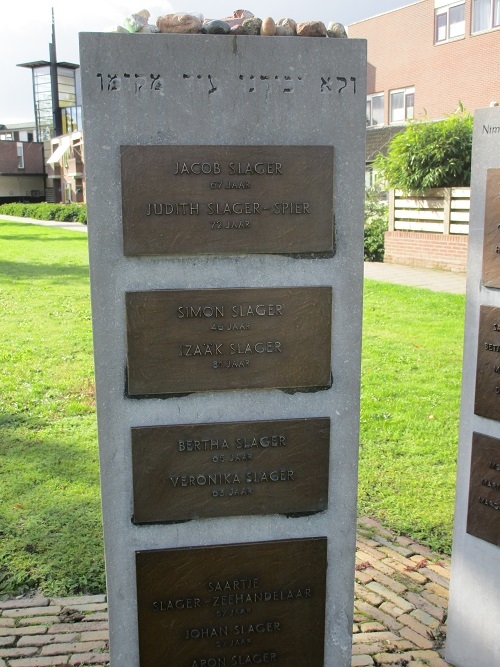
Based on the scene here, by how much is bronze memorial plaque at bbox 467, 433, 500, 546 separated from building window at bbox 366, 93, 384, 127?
93.7 ft

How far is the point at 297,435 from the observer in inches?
111

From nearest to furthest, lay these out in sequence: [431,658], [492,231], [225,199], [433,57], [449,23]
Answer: [225,199]
[492,231]
[431,658]
[449,23]
[433,57]

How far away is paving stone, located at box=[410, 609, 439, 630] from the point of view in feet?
11.9

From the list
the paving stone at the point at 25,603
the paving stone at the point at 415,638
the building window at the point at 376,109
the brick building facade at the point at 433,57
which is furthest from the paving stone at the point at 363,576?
the building window at the point at 376,109

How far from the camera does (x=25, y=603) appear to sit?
3773mm

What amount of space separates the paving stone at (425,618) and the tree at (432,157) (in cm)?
1218

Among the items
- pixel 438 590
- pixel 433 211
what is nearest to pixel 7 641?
pixel 438 590

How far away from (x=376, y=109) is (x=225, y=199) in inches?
1171

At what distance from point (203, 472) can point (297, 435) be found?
15.1 inches

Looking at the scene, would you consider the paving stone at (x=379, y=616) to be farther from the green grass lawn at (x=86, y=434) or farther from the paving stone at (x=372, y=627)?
the green grass lawn at (x=86, y=434)

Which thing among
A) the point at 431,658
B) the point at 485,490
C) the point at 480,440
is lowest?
the point at 431,658

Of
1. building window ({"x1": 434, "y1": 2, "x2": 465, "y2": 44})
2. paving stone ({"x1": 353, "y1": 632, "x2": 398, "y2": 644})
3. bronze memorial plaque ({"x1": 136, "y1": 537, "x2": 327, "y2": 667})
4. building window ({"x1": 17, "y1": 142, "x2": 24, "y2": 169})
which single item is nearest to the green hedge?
building window ({"x1": 17, "y1": 142, "x2": 24, "y2": 169})

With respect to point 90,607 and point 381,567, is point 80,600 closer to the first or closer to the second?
point 90,607

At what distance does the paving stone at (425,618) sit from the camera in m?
3.63
